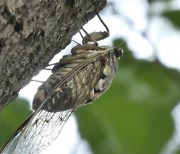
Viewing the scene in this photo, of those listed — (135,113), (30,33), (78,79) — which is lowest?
(135,113)

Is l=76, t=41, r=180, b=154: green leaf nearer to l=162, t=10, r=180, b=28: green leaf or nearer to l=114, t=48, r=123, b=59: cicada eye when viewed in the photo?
l=114, t=48, r=123, b=59: cicada eye

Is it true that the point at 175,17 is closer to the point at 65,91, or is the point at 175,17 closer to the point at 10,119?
the point at 65,91

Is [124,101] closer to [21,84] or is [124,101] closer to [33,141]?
[33,141]

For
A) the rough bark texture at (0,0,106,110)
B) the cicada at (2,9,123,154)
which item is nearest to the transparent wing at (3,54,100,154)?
the cicada at (2,9,123,154)

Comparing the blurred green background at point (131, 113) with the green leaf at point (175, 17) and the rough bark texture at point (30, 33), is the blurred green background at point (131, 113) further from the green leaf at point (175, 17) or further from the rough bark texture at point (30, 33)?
the rough bark texture at point (30, 33)

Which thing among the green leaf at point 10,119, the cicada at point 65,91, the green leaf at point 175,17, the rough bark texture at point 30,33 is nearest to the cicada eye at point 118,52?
the cicada at point 65,91

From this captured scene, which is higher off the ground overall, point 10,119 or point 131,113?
point 10,119

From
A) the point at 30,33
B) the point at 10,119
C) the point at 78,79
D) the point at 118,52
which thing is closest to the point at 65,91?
the point at 78,79
